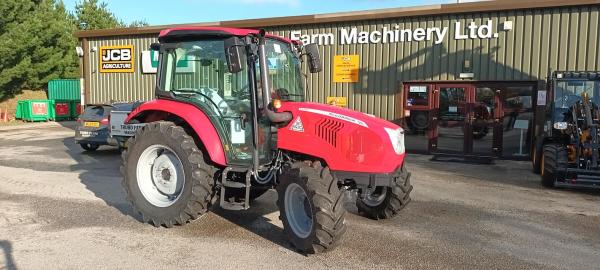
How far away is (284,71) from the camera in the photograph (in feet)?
18.2

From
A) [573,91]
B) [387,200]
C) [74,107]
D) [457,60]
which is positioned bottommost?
[387,200]

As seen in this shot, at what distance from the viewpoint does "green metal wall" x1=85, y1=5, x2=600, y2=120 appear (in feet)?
38.0

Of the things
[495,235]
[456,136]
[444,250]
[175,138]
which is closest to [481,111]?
[456,136]

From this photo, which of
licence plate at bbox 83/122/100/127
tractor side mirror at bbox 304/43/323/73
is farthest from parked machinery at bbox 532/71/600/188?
licence plate at bbox 83/122/100/127

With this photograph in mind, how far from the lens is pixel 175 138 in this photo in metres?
5.44

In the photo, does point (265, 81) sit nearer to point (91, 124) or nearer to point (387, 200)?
→ point (387, 200)

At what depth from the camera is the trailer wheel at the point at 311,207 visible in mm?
4508

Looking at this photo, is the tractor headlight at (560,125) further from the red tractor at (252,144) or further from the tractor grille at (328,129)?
the tractor grille at (328,129)

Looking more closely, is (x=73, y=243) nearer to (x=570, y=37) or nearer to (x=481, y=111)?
(x=481, y=111)

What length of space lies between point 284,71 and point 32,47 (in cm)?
2776

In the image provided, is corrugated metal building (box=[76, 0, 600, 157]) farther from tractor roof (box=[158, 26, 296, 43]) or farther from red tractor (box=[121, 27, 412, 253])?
tractor roof (box=[158, 26, 296, 43])

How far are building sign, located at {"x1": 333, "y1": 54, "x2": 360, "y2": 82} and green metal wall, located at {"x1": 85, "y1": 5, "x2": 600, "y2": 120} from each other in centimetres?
13

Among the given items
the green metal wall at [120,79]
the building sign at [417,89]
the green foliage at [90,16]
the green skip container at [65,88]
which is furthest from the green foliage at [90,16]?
the building sign at [417,89]

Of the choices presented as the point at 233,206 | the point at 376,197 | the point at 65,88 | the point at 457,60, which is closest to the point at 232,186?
the point at 233,206
